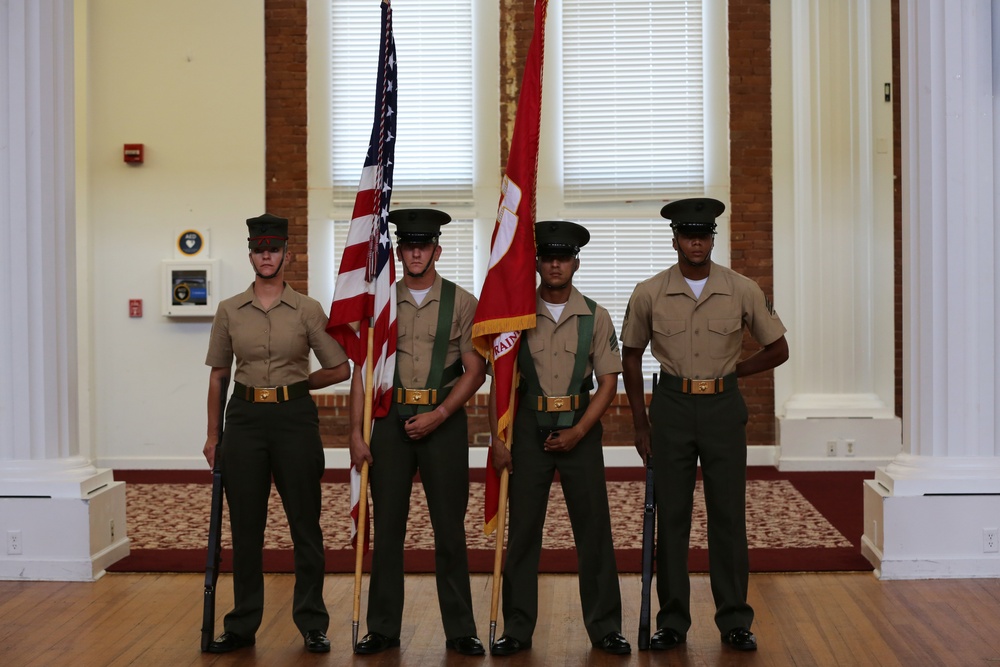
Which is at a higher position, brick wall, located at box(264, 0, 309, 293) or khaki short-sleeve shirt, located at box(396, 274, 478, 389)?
brick wall, located at box(264, 0, 309, 293)

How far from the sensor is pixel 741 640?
3.94m

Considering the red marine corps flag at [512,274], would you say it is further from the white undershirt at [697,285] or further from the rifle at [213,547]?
the rifle at [213,547]

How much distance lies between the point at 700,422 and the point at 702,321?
0.39 meters

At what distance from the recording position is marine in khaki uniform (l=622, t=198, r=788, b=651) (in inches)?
157

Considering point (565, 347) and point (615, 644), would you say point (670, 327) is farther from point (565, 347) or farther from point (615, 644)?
point (615, 644)

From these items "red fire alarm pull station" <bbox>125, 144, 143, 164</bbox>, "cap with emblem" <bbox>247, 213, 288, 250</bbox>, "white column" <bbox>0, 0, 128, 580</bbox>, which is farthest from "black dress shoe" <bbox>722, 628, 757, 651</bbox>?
"red fire alarm pull station" <bbox>125, 144, 143, 164</bbox>

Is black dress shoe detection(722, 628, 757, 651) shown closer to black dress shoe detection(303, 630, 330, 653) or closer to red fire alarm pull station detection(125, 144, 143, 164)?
black dress shoe detection(303, 630, 330, 653)

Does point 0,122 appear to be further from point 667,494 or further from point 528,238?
point 667,494

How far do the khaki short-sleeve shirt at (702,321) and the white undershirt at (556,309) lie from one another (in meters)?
0.32

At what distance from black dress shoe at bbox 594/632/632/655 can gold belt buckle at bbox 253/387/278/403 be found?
154 cm

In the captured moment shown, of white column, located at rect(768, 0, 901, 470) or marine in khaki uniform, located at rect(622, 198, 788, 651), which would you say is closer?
marine in khaki uniform, located at rect(622, 198, 788, 651)

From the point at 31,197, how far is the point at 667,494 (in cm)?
335

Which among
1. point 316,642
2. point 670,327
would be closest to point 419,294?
point 670,327

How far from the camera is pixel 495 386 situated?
3928 mm
